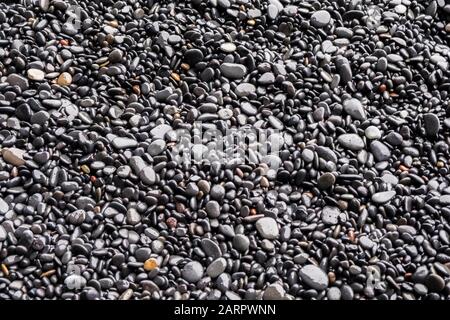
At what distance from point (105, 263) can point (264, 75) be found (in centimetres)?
76

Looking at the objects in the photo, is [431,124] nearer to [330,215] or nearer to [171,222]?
[330,215]

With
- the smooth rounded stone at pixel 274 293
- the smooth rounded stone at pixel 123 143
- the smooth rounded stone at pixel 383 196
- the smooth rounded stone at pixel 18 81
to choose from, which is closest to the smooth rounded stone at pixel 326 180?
the smooth rounded stone at pixel 383 196

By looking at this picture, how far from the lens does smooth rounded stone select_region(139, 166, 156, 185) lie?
1598mm

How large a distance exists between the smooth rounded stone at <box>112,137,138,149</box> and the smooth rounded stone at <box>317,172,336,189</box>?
556 mm

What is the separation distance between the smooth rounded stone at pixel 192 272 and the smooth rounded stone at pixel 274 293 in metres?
0.18

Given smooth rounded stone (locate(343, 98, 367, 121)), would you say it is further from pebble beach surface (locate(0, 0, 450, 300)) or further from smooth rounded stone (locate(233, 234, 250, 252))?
smooth rounded stone (locate(233, 234, 250, 252))

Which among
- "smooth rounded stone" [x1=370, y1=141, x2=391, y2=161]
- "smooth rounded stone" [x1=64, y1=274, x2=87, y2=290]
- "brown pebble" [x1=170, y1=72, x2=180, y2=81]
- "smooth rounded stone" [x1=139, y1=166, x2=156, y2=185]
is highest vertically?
"smooth rounded stone" [x1=370, y1=141, x2=391, y2=161]

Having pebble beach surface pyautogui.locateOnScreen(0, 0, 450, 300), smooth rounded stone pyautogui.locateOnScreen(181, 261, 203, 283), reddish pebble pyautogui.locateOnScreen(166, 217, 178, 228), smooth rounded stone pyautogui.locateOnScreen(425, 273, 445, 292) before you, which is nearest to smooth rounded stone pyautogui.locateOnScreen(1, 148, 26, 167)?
pebble beach surface pyautogui.locateOnScreen(0, 0, 450, 300)

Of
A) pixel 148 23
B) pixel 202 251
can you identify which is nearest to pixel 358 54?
pixel 148 23

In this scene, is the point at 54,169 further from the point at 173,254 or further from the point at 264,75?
the point at 264,75

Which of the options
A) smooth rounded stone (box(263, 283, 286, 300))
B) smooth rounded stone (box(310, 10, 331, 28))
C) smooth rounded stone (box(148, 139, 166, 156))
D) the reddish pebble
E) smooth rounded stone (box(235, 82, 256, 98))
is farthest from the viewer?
smooth rounded stone (box(310, 10, 331, 28))

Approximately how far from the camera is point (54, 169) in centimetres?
162

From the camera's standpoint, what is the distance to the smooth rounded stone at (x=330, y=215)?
156 centimetres

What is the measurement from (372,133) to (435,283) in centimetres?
48
